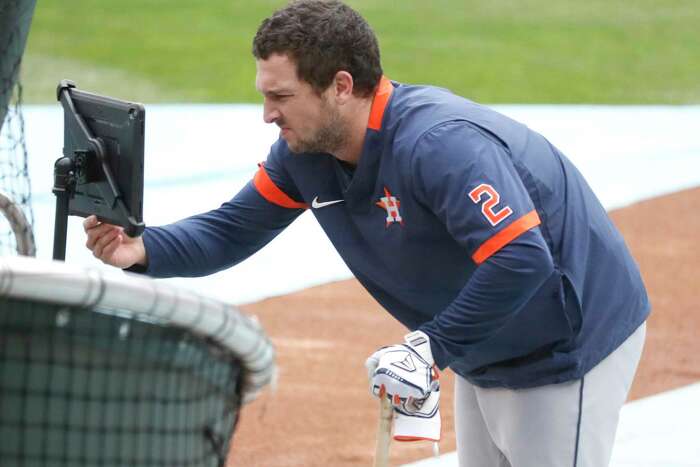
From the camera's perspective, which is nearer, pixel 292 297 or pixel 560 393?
→ pixel 560 393

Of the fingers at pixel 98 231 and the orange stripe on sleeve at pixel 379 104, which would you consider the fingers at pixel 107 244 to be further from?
the orange stripe on sleeve at pixel 379 104

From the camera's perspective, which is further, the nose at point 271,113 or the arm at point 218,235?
the arm at point 218,235

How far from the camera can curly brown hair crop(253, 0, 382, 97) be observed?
3.34 metres

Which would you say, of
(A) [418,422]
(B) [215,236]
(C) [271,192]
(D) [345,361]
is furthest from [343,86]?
(D) [345,361]

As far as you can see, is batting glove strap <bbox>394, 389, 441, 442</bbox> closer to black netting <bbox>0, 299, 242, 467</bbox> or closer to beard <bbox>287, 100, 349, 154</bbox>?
beard <bbox>287, 100, 349, 154</bbox>

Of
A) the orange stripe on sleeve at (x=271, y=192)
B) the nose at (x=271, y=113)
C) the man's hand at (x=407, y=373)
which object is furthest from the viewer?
the orange stripe on sleeve at (x=271, y=192)

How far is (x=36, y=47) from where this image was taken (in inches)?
744

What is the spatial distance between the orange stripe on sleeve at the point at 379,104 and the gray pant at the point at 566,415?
2.66ft

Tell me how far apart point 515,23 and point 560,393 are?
18163mm

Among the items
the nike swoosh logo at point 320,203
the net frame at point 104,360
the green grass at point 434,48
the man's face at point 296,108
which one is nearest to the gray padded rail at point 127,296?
the net frame at point 104,360

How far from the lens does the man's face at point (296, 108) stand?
336 cm

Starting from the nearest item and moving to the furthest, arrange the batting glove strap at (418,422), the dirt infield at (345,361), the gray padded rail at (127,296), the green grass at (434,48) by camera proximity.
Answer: the gray padded rail at (127,296)
the batting glove strap at (418,422)
the dirt infield at (345,361)
the green grass at (434,48)

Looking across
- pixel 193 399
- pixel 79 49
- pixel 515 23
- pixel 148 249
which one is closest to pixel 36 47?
pixel 79 49

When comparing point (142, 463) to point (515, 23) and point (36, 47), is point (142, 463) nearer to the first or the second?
point (36, 47)
